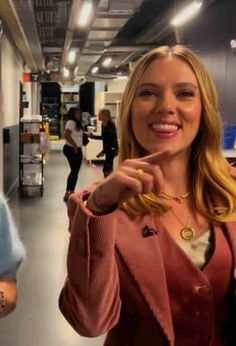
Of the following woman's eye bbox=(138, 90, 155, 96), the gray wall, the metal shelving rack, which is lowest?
the metal shelving rack

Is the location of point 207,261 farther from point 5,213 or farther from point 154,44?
point 154,44

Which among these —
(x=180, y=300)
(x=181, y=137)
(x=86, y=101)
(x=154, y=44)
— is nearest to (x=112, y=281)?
(x=180, y=300)

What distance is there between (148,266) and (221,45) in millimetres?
7524

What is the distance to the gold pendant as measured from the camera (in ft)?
4.07

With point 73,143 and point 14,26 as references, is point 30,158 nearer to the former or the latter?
point 73,143

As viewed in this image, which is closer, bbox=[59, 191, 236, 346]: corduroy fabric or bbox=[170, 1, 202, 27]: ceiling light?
bbox=[59, 191, 236, 346]: corduroy fabric

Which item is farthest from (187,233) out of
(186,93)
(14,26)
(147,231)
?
(14,26)

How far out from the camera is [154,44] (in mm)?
12250

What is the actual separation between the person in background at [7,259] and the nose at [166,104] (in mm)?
522

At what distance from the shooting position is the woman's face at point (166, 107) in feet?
3.87

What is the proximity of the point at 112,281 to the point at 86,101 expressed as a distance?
84.2 ft

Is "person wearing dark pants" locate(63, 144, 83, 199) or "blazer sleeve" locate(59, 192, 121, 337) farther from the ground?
"blazer sleeve" locate(59, 192, 121, 337)

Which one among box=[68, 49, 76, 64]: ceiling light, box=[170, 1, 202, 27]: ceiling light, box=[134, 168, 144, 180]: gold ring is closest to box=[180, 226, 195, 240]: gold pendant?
box=[134, 168, 144, 180]: gold ring

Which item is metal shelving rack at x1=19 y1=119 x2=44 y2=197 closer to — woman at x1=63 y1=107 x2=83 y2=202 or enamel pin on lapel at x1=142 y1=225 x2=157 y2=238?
woman at x1=63 y1=107 x2=83 y2=202
